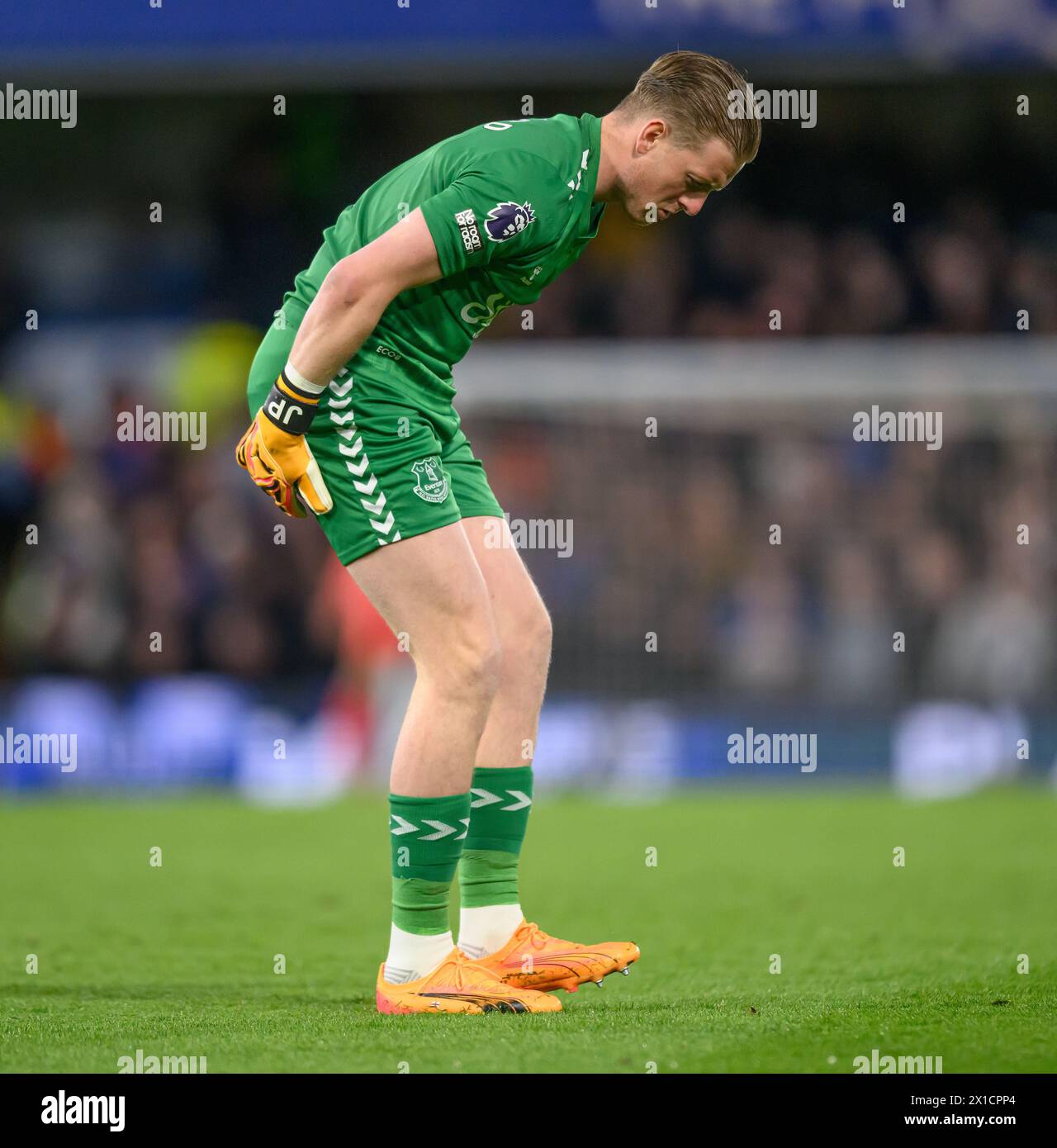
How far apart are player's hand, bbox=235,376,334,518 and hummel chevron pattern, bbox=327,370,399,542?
0.07 m

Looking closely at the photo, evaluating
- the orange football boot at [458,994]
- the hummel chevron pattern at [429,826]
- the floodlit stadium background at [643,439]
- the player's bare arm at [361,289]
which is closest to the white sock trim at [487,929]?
the orange football boot at [458,994]

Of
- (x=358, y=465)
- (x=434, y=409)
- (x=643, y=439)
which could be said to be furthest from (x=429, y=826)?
(x=643, y=439)

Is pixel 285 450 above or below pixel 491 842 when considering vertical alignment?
above

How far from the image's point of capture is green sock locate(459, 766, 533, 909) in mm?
4406

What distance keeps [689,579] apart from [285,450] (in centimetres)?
867

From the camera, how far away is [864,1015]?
4004 millimetres

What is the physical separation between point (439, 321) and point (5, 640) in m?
10.5

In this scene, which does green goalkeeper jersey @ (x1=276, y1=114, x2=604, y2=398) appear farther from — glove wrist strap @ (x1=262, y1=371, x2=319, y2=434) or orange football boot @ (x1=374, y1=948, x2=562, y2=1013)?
orange football boot @ (x1=374, y1=948, x2=562, y2=1013)

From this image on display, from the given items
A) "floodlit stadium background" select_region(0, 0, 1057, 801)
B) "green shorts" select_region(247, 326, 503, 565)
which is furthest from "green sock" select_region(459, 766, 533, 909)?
"floodlit stadium background" select_region(0, 0, 1057, 801)

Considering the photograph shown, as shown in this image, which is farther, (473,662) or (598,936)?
(598,936)

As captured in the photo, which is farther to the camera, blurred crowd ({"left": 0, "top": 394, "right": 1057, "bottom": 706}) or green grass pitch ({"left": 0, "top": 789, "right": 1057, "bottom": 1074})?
blurred crowd ({"left": 0, "top": 394, "right": 1057, "bottom": 706})

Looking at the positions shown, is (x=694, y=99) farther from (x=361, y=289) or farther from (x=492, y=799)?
(x=492, y=799)

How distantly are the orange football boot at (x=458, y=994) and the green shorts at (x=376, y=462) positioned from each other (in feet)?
3.31

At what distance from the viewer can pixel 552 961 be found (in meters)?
4.28
